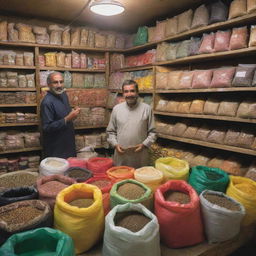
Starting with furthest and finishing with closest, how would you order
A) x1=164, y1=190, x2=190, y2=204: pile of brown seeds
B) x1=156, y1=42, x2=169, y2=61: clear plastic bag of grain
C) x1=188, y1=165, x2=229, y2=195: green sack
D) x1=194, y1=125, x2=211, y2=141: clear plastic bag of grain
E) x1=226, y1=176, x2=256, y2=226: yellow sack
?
x1=156, y1=42, x2=169, y2=61: clear plastic bag of grain → x1=194, y1=125, x2=211, y2=141: clear plastic bag of grain → x1=188, y1=165, x2=229, y2=195: green sack → x1=226, y1=176, x2=256, y2=226: yellow sack → x1=164, y1=190, x2=190, y2=204: pile of brown seeds

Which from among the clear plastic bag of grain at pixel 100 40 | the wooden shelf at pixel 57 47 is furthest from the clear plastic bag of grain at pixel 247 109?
the clear plastic bag of grain at pixel 100 40

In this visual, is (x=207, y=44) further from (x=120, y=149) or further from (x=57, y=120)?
(x=57, y=120)

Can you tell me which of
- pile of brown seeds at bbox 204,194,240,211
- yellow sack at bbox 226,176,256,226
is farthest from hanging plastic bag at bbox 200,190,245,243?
yellow sack at bbox 226,176,256,226

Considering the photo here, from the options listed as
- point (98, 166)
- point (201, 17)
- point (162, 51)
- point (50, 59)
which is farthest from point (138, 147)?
point (50, 59)

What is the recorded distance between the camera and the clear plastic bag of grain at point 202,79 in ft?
8.55

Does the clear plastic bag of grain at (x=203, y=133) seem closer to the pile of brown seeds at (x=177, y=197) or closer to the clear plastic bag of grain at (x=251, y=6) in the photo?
the clear plastic bag of grain at (x=251, y=6)

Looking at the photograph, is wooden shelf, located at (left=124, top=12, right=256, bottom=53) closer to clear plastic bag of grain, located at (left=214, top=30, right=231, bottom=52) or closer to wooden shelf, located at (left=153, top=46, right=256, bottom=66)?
clear plastic bag of grain, located at (left=214, top=30, right=231, bottom=52)

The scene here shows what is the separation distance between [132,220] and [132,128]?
59.9 inches

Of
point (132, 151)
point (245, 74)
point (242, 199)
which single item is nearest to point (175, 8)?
point (245, 74)

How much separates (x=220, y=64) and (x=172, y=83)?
24.9 inches

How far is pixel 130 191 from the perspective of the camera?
54.8 inches

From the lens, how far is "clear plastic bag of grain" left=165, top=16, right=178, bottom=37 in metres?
2.96

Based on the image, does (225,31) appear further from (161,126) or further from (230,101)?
(161,126)

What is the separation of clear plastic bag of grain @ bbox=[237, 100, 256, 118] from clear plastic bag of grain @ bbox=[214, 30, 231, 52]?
611 mm
